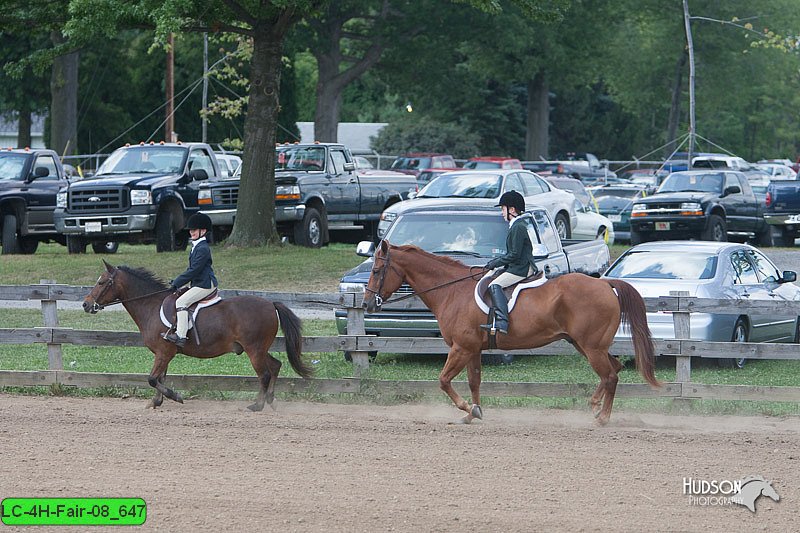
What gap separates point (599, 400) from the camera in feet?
38.8

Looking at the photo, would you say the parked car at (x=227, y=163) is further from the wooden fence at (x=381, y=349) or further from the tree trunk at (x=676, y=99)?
the tree trunk at (x=676, y=99)

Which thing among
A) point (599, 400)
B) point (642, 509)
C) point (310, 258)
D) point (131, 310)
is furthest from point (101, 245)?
point (642, 509)

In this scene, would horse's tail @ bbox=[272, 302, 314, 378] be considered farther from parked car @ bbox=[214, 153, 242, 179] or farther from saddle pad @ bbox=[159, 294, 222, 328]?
parked car @ bbox=[214, 153, 242, 179]

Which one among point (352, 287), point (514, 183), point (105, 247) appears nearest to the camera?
point (352, 287)

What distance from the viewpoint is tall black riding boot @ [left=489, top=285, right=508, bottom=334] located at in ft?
37.6

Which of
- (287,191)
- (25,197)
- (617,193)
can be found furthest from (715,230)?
(25,197)

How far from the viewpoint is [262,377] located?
40.0 ft

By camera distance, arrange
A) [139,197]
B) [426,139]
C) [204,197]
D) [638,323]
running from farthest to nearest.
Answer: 1. [426,139]
2. [204,197]
3. [139,197]
4. [638,323]

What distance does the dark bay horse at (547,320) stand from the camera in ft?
37.5

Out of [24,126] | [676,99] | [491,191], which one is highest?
[676,99]

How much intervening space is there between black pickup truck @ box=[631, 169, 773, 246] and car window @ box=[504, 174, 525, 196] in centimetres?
630

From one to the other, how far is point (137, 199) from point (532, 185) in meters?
8.40

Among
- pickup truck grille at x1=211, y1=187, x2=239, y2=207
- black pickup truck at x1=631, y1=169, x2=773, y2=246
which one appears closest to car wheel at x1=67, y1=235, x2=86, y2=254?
pickup truck grille at x1=211, y1=187, x2=239, y2=207

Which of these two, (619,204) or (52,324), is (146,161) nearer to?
(52,324)
